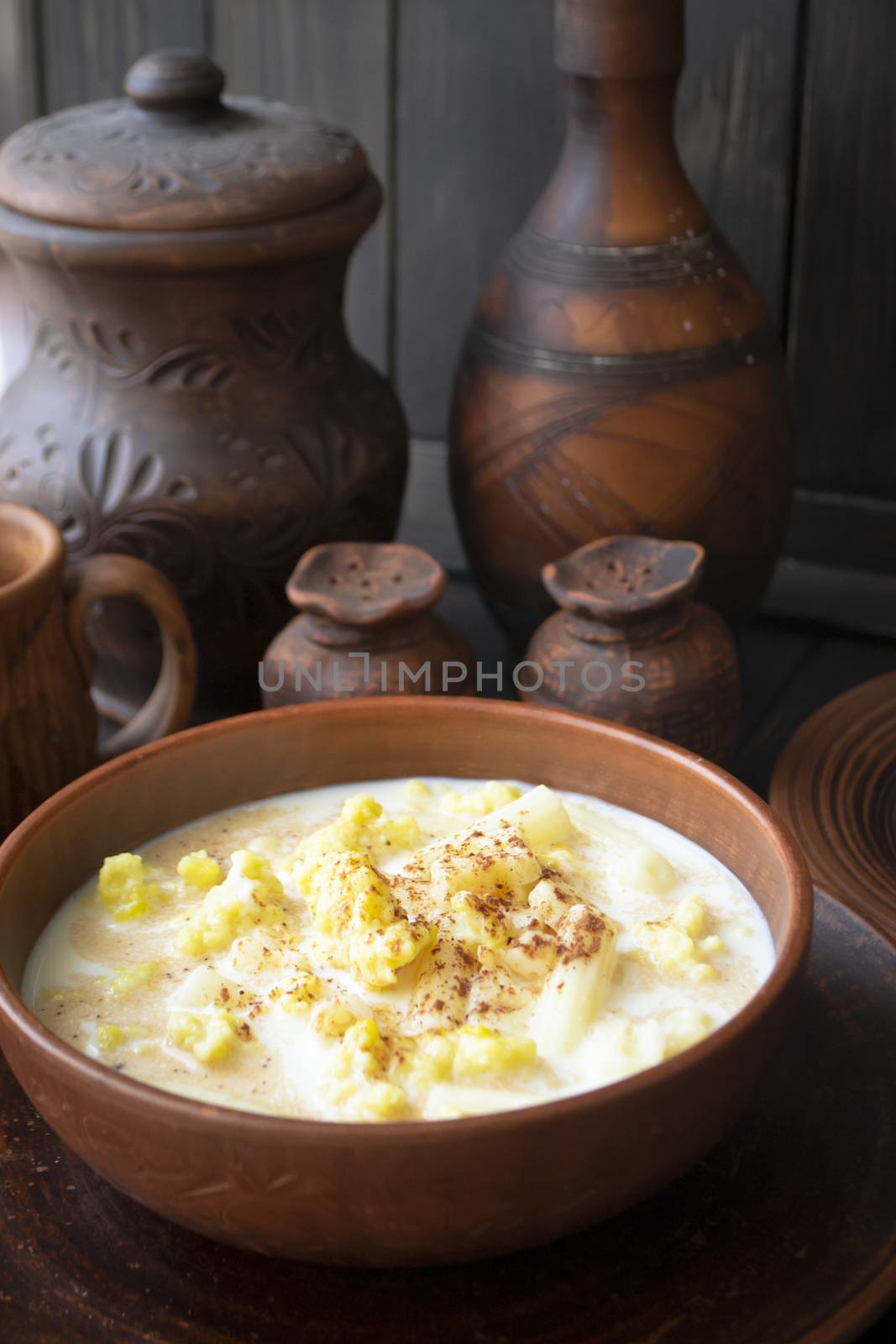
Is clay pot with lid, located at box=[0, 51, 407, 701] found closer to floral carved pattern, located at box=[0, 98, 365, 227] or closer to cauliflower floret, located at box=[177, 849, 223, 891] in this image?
floral carved pattern, located at box=[0, 98, 365, 227]

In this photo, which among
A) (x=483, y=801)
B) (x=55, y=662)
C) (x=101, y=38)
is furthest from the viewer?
(x=101, y=38)

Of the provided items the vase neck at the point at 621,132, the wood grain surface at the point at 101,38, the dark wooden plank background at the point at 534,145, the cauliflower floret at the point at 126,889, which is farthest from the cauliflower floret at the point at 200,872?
the wood grain surface at the point at 101,38

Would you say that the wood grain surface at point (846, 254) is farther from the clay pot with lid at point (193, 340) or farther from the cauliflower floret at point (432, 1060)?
the cauliflower floret at point (432, 1060)

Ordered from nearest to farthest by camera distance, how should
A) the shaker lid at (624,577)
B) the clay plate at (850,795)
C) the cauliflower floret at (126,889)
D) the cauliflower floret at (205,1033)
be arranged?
the cauliflower floret at (205,1033), the cauliflower floret at (126,889), the clay plate at (850,795), the shaker lid at (624,577)

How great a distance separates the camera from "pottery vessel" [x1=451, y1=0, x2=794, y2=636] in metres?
1.29

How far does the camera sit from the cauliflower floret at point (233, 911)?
2.82ft

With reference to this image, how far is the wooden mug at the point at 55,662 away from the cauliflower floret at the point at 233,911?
291 millimetres

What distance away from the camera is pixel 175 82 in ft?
4.22

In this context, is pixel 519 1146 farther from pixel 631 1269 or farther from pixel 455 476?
pixel 455 476

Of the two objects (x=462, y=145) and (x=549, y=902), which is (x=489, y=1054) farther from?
(x=462, y=145)

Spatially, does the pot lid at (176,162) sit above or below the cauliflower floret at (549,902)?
above

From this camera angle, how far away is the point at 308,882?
0.91 m

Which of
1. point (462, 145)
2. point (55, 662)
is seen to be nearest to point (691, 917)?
point (55, 662)

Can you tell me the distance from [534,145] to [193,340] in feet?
1.67
